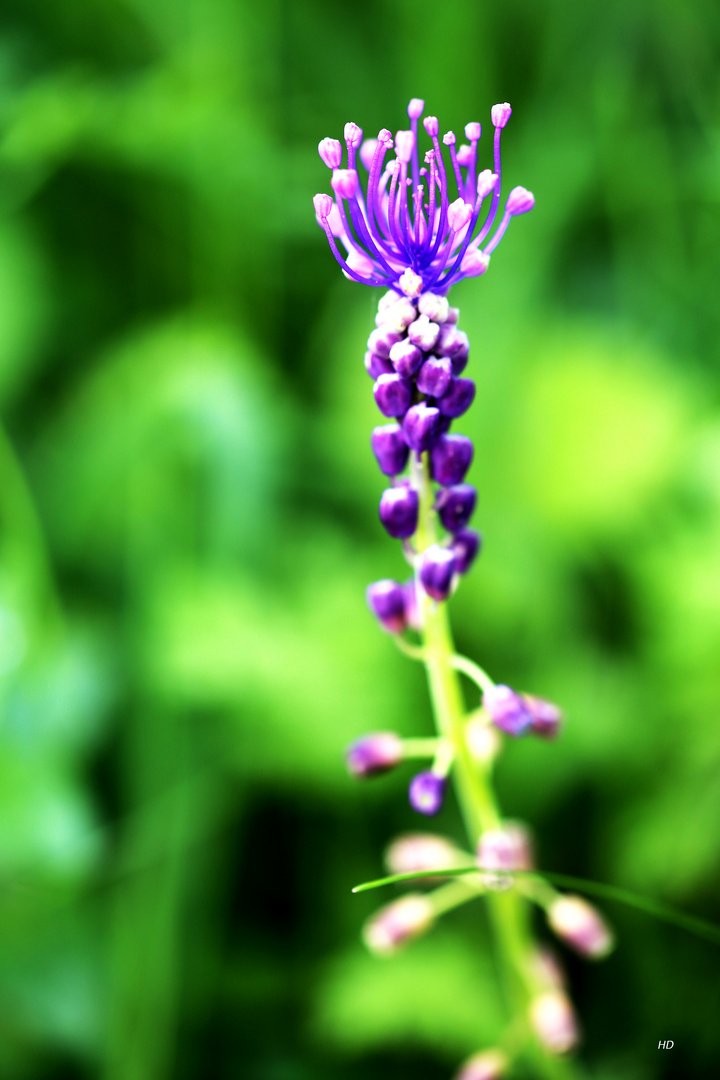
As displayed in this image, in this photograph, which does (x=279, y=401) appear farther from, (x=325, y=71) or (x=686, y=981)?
(x=686, y=981)

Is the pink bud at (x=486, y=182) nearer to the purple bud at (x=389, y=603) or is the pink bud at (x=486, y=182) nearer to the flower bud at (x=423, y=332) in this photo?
the flower bud at (x=423, y=332)

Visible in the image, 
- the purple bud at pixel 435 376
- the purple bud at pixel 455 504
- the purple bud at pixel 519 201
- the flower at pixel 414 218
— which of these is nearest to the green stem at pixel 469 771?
the purple bud at pixel 455 504

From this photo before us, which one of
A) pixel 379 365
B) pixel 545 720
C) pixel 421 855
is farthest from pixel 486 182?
pixel 421 855

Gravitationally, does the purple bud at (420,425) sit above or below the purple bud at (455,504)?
above

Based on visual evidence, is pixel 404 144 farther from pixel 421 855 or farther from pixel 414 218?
pixel 421 855

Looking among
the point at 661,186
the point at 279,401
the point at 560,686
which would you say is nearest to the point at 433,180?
the point at 560,686

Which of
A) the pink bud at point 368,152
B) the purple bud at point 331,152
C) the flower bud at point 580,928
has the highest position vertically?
the pink bud at point 368,152

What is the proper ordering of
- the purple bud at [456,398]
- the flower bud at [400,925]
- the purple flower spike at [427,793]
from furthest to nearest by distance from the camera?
→ 1. the flower bud at [400,925]
2. the purple flower spike at [427,793]
3. the purple bud at [456,398]
